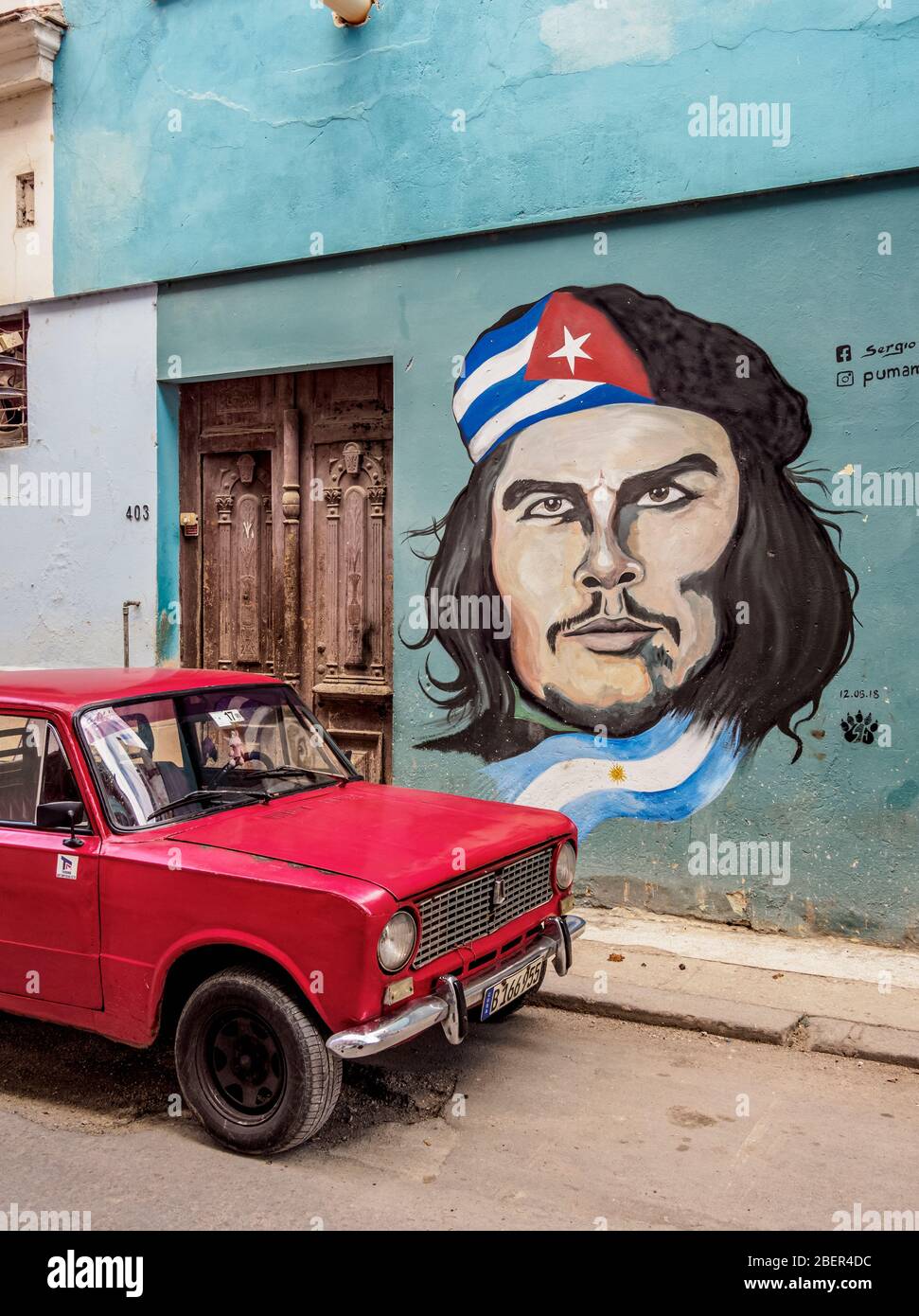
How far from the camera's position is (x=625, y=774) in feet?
22.4

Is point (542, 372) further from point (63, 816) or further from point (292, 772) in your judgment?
point (63, 816)

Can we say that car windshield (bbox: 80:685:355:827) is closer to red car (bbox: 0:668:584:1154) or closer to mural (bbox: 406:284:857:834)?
red car (bbox: 0:668:584:1154)

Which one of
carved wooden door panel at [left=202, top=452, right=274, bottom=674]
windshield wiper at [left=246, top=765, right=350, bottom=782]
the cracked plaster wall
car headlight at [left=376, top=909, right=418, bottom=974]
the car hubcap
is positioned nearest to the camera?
car headlight at [left=376, top=909, right=418, bottom=974]

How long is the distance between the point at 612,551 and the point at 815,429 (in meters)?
1.38

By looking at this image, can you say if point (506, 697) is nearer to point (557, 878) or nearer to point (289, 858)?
point (557, 878)

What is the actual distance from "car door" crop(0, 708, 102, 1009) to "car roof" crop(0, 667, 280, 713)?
3.6 inches

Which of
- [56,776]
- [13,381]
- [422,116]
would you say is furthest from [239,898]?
[13,381]

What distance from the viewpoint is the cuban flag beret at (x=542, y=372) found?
6848 mm

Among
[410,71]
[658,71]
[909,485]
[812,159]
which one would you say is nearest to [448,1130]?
[909,485]

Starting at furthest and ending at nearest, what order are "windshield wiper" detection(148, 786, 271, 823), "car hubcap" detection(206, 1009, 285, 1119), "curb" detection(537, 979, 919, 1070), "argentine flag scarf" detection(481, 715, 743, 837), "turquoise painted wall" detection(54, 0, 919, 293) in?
"argentine flag scarf" detection(481, 715, 743, 837)
"turquoise painted wall" detection(54, 0, 919, 293)
"curb" detection(537, 979, 919, 1070)
"windshield wiper" detection(148, 786, 271, 823)
"car hubcap" detection(206, 1009, 285, 1119)

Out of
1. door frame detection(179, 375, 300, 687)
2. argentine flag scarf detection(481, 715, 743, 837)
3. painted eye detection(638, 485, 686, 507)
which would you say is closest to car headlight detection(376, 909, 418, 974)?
argentine flag scarf detection(481, 715, 743, 837)

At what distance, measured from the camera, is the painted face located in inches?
262

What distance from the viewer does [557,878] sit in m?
4.76

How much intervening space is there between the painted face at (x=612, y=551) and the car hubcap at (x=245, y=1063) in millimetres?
3572
